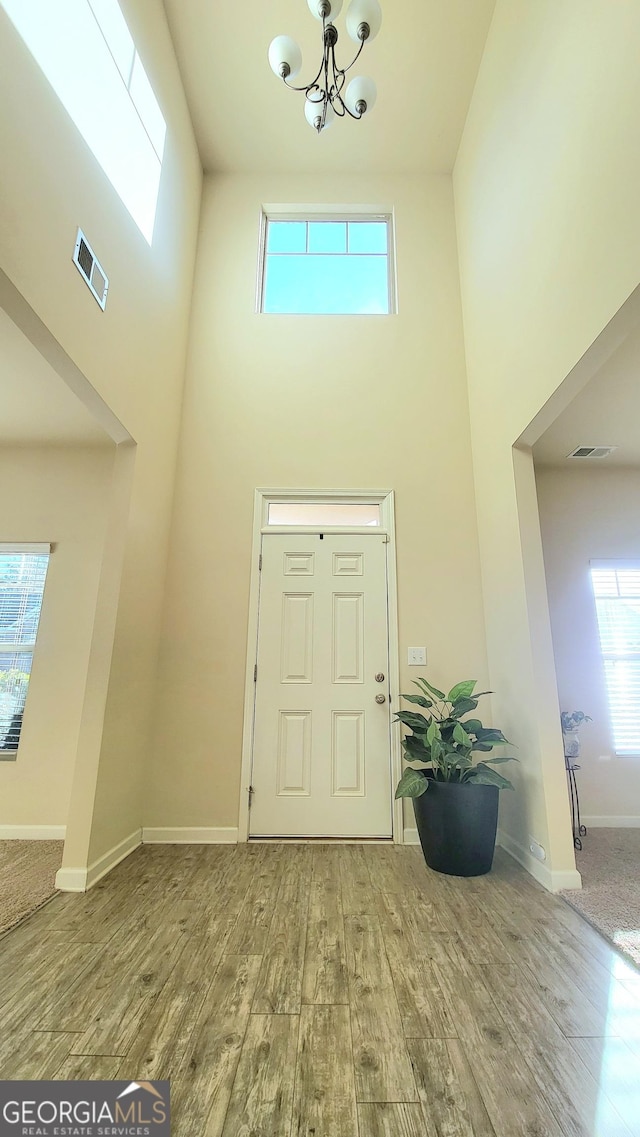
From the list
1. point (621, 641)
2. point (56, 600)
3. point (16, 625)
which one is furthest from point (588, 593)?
point (16, 625)

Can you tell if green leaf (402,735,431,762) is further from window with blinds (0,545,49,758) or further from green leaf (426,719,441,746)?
window with blinds (0,545,49,758)

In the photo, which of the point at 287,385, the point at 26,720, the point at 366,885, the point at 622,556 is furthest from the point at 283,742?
the point at 622,556

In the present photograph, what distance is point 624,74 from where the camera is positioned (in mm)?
1766

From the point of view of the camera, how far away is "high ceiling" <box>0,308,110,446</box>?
8.02 ft

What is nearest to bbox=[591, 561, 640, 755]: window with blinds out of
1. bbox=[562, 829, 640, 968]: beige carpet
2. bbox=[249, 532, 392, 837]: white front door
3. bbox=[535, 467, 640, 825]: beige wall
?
bbox=[535, 467, 640, 825]: beige wall

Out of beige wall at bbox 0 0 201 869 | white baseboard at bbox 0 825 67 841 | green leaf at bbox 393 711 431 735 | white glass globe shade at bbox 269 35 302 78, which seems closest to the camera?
beige wall at bbox 0 0 201 869

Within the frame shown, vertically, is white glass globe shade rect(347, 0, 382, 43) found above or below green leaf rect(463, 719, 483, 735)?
above

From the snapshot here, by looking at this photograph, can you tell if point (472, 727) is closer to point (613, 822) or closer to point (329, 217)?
point (613, 822)

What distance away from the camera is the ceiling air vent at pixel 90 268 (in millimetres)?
2092

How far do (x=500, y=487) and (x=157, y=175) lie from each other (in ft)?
10.4

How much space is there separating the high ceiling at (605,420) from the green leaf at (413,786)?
2.33 metres

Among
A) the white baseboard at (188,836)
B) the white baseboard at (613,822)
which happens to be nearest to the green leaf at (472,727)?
the white baseboard at (613,822)

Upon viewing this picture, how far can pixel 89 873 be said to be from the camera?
228 centimetres

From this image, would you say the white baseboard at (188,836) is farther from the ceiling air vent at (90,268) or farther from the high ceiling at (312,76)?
the high ceiling at (312,76)
